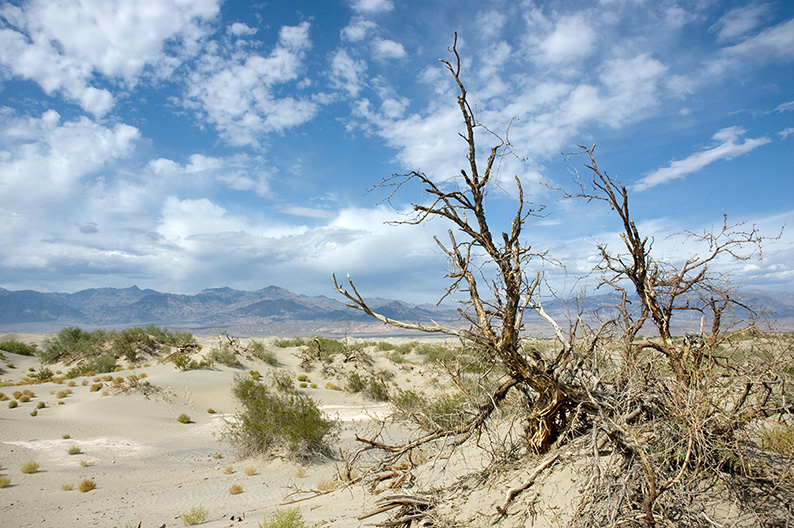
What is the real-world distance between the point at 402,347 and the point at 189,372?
20042 mm

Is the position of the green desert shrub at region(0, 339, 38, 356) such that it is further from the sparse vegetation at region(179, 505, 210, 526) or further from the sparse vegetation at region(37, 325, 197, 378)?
the sparse vegetation at region(179, 505, 210, 526)

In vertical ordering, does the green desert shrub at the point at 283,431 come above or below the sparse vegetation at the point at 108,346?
below

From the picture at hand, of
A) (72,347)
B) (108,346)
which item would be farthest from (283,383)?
(72,347)

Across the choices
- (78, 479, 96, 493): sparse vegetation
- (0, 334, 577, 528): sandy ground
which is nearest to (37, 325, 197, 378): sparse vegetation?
(0, 334, 577, 528): sandy ground

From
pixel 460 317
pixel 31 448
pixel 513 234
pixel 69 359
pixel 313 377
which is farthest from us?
pixel 69 359

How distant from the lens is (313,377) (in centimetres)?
2681

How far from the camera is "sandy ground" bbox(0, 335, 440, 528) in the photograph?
27.0 ft

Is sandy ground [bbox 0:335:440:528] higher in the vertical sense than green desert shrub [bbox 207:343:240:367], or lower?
lower

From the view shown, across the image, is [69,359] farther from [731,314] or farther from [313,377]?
[731,314]

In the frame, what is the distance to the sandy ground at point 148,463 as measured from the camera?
824cm

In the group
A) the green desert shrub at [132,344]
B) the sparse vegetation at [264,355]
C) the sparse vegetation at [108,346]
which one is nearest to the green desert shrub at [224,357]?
the sparse vegetation at [264,355]

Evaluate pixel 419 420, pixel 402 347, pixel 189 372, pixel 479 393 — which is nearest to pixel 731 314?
pixel 479 393

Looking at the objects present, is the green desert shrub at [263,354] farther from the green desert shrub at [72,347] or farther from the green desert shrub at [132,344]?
the green desert shrub at [72,347]

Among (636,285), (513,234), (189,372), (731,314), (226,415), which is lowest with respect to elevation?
(226,415)
